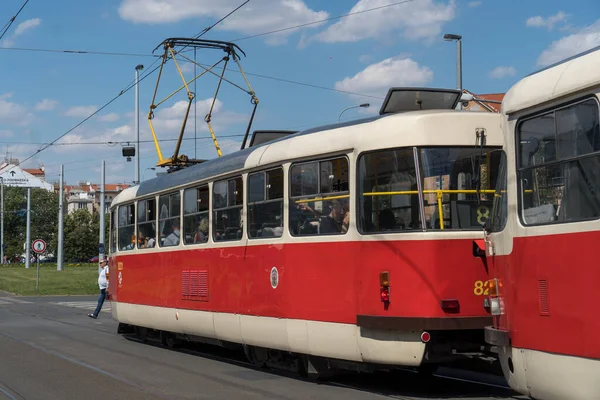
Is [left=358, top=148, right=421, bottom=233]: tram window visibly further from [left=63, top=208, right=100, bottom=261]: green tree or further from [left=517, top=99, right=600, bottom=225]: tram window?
[left=63, top=208, right=100, bottom=261]: green tree

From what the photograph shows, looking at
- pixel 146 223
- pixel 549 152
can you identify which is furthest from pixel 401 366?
pixel 146 223

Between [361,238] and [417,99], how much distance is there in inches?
81.6

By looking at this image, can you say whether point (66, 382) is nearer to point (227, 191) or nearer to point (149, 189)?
point (227, 191)

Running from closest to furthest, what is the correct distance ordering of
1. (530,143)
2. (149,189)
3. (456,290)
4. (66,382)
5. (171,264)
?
1. (530,143)
2. (456,290)
3. (66,382)
4. (171,264)
5. (149,189)

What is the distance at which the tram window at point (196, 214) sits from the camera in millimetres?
12992

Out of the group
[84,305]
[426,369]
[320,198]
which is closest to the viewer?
[320,198]

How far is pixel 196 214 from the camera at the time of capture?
43.8 feet

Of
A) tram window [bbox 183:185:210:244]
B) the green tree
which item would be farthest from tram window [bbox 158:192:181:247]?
the green tree

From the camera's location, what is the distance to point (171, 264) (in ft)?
47.2

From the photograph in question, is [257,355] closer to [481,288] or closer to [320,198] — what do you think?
[320,198]

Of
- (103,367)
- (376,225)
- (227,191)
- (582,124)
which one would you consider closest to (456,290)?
(376,225)

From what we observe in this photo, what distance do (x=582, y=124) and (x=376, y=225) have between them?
3278 millimetres

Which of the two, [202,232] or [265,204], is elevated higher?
[265,204]

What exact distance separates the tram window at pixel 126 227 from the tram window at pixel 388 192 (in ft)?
27.6
